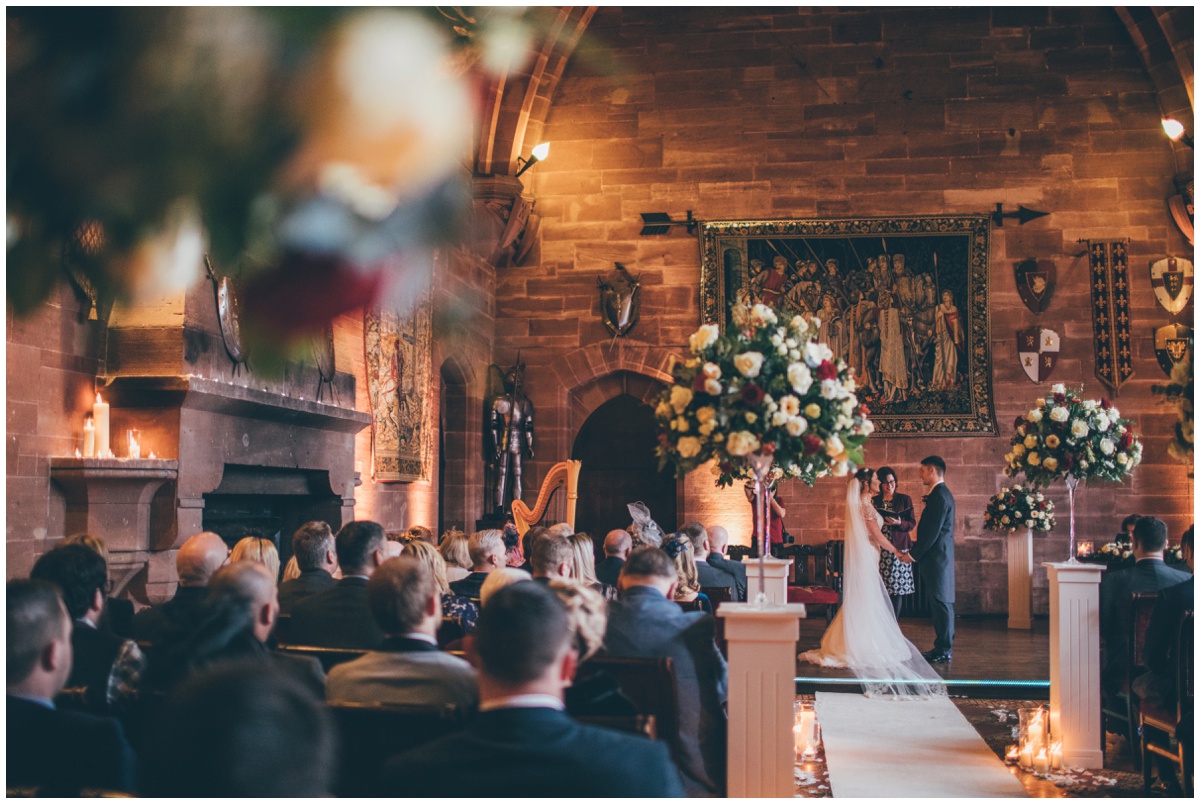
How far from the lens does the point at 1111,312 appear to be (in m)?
12.0

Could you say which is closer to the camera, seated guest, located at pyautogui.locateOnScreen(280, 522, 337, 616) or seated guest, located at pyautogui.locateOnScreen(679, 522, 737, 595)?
seated guest, located at pyautogui.locateOnScreen(280, 522, 337, 616)

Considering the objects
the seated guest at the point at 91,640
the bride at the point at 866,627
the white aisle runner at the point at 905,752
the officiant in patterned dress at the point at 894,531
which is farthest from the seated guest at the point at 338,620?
the officiant in patterned dress at the point at 894,531

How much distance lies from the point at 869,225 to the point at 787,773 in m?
9.82

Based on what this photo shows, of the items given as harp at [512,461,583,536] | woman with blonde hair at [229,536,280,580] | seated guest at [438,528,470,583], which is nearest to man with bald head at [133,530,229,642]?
woman with blonde hair at [229,536,280,580]

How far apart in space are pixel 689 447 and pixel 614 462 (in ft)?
29.7

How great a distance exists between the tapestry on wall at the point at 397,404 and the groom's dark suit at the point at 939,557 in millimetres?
4175

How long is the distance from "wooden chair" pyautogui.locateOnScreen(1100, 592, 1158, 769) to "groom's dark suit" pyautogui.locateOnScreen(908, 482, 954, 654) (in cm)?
250

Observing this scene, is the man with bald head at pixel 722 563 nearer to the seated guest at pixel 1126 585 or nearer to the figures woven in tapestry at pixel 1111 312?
the seated guest at pixel 1126 585

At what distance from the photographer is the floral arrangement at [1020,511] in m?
10.8

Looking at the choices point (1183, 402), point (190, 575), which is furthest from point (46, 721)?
point (1183, 402)

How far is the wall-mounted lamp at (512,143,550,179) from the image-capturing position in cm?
1071

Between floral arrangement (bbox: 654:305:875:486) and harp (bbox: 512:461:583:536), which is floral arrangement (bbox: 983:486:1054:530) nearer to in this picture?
harp (bbox: 512:461:583:536)

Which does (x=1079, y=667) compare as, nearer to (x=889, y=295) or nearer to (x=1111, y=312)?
→ (x=889, y=295)

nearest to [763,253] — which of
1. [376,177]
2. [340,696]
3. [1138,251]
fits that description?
[1138,251]
